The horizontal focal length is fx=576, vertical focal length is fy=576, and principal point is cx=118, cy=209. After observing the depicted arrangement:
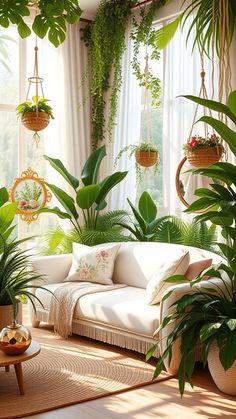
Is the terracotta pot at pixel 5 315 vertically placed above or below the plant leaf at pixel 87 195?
below

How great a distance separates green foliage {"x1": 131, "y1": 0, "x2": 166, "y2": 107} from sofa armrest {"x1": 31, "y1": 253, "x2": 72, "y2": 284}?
179cm

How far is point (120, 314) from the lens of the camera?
427cm

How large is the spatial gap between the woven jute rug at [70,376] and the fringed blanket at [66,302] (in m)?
0.12

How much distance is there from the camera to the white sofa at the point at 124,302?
13.5ft

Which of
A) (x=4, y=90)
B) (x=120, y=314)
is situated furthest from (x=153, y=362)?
(x=4, y=90)

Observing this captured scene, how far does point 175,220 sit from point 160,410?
235cm

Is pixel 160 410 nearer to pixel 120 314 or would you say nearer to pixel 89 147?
pixel 120 314

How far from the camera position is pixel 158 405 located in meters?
3.37

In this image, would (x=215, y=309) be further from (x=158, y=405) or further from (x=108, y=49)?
(x=108, y=49)

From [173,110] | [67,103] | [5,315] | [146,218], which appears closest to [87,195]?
[146,218]

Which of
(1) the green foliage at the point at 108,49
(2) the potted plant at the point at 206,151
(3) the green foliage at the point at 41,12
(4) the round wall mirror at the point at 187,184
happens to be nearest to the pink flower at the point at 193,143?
(2) the potted plant at the point at 206,151

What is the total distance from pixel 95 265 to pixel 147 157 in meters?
1.16

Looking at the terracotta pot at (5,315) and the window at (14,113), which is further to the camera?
the window at (14,113)

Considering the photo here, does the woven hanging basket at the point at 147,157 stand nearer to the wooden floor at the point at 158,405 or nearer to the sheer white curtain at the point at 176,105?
the sheer white curtain at the point at 176,105
